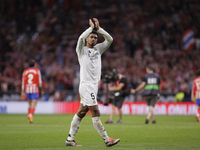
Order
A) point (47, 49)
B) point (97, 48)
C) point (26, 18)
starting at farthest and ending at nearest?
point (26, 18), point (47, 49), point (97, 48)

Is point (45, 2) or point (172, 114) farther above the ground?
point (45, 2)

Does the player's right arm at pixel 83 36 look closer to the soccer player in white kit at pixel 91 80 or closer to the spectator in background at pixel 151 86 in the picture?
the soccer player in white kit at pixel 91 80

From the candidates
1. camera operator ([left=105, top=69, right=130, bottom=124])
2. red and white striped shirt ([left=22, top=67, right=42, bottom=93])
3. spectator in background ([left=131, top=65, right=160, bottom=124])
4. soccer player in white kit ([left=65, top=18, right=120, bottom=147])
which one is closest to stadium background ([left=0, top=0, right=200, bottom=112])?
camera operator ([left=105, top=69, right=130, bottom=124])

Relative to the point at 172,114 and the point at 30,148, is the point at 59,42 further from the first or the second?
the point at 30,148

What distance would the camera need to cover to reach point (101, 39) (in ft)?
93.6

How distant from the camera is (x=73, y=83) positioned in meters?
24.3

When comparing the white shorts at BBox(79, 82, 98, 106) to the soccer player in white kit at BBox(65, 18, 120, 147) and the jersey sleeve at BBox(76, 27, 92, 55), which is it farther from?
the jersey sleeve at BBox(76, 27, 92, 55)

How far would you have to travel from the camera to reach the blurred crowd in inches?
981

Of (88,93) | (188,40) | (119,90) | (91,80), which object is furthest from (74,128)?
(188,40)

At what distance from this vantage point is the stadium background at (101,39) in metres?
24.5

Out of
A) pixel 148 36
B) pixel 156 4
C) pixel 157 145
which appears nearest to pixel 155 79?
pixel 157 145

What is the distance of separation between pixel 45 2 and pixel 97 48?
23.7m

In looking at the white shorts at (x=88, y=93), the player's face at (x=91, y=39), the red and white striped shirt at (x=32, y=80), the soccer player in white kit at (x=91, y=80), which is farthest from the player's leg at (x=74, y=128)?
the red and white striped shirt at (x=32, y=80)

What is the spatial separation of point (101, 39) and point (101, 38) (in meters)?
0.10
